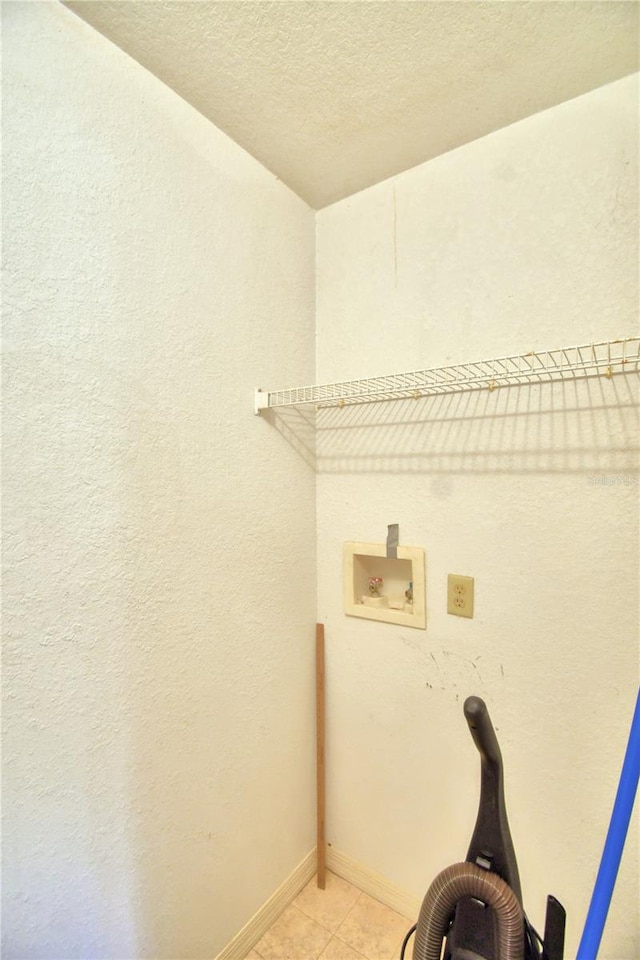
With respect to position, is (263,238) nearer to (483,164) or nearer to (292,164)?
(292,164)

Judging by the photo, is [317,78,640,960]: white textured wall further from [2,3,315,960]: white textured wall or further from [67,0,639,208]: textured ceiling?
[2,3,315,960]: white textured wall

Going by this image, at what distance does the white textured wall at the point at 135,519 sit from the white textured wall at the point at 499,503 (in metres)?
0.30

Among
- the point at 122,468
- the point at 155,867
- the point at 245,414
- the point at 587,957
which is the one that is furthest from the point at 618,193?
the point at 155,867

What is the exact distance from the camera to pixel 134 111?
1052mm

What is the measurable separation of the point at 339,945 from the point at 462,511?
1.44 meters

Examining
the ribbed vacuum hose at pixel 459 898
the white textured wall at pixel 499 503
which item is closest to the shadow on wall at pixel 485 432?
the white textured wall at pixel 499 503

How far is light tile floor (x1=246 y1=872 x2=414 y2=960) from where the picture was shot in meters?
1.30

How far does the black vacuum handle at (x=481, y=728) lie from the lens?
2.89 feet

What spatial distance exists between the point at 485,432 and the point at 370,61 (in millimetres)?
1037

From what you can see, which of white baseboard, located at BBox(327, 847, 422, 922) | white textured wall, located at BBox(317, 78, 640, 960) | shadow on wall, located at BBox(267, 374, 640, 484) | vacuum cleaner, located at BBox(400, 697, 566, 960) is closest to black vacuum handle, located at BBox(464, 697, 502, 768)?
vacuum cleaner, located at BBox(400, 697, 566, 960)

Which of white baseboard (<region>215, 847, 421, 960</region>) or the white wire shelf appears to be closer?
the white wire shelf

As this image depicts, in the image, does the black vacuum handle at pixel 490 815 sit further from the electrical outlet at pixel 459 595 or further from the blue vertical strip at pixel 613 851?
the electrical outlet at pixel 459 595

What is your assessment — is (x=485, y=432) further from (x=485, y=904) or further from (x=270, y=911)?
(x=270, y=911)

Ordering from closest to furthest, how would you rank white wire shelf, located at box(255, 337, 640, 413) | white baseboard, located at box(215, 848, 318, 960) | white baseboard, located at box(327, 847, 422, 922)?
white wire shelf, located at box(255, 337, 640, 413)
white baseboard, located at box(215, 848, 318, 960)
white baseboard, located at box(327, 847, 422, 922)
